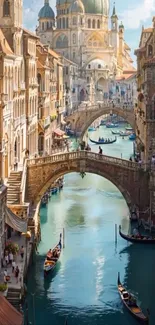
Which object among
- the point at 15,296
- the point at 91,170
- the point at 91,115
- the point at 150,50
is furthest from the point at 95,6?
the point at 15,296

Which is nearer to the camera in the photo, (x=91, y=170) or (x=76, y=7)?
(x=91, y=170)

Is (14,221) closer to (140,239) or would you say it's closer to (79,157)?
(140,239)

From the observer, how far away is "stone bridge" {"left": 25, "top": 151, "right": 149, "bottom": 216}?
142 ft

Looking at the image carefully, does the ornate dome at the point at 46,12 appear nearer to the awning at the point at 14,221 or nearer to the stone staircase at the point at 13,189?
the stone staircase at the point at 13,189

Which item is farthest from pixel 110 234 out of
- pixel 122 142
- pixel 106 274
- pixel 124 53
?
pixel 124 53

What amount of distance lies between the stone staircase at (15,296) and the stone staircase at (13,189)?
7850 millimetres

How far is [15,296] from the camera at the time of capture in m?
30.0

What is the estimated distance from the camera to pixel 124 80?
133000mm

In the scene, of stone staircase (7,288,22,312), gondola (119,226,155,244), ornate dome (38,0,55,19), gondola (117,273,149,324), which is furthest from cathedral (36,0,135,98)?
stone staircase (7,288,22,312)

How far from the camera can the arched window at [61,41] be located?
125375 millimetres

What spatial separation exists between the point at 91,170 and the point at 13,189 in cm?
782

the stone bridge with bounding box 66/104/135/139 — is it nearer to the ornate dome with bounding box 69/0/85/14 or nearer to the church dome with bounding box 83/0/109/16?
the ornate dome with bounding box 69/0/85/14

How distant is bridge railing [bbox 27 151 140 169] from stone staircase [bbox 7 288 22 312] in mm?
14365

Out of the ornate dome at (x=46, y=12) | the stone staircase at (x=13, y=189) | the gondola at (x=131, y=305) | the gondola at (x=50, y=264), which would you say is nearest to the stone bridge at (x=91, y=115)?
the ornate dome at (x=46, y=12)
